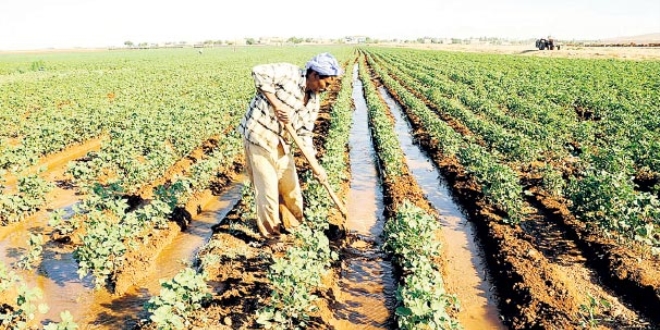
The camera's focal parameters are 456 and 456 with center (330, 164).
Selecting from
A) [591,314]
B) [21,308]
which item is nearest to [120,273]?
[21,308]

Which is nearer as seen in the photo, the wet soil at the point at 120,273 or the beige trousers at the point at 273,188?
the wet soil at the point at 120,273

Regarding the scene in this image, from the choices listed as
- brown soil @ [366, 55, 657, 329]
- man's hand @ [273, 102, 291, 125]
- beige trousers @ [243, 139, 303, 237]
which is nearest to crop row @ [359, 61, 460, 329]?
brown soil @ [366, 55, 657, 329]

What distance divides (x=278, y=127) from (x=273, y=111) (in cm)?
20

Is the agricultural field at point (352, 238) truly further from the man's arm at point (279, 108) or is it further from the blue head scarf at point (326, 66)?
the blue head scarf at point (326, 66)

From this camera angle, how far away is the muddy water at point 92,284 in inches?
179

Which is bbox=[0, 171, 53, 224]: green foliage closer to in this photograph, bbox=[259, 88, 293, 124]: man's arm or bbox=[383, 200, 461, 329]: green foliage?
bbox=[259, 88, 293, 124]: man's arm

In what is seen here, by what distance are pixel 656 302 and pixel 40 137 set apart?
12.4 metres

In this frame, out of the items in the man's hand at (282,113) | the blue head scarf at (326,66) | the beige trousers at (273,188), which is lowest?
the beige trousers at (273,188)

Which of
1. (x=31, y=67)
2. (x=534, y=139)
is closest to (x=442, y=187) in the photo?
(x=534, y=139)

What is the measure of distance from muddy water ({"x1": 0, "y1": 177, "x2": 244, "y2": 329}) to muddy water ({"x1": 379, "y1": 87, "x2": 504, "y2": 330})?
327 cm

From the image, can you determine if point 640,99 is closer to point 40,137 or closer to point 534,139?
point 534,139

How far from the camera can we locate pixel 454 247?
613cm

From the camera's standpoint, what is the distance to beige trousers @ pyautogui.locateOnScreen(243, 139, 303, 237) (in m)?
5.29

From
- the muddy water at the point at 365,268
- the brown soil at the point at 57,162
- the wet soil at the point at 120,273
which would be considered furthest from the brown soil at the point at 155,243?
the brown soil at the point at 57,162
